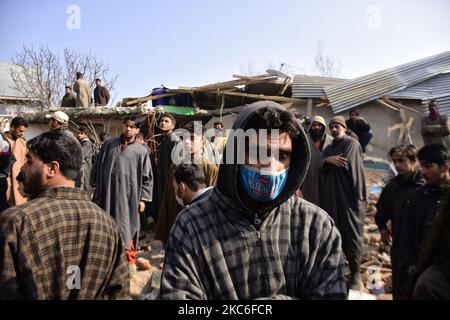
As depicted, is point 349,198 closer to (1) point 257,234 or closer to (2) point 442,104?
(1) point 257,234

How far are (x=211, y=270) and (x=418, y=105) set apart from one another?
389 inches

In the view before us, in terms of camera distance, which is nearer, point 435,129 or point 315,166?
point 315,166

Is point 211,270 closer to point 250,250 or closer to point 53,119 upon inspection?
point 250,250

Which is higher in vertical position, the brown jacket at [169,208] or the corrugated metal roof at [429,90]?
the corrugated metal roof at [429,90]

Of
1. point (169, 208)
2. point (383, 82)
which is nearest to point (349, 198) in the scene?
point (169, 208)

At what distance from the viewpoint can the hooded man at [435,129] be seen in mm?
7384

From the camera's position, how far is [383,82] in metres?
10.0

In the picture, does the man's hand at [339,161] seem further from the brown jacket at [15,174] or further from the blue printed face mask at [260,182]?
the brown jacket at [15,174]

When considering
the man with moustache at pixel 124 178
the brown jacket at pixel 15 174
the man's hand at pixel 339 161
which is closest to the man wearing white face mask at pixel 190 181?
the man with moustache at pixel 124 178

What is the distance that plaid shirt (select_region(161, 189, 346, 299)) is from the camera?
1215mm

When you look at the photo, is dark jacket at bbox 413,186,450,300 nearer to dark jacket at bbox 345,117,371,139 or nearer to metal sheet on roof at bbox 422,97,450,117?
dark jacket at bbox 345,117,371,139

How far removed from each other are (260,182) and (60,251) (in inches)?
37.2

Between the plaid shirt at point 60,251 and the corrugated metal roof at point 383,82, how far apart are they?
28.8 feet

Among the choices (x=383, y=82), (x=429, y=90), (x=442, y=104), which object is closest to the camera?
(x=442, y=104)
